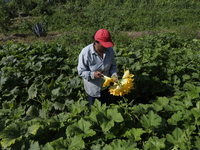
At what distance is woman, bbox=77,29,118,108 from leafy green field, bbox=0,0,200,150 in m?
Answer: 0.34

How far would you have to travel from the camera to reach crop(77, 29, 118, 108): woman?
2.03 m

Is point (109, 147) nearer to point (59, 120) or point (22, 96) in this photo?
point (59, 120)

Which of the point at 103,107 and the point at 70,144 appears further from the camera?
the point at 103,107

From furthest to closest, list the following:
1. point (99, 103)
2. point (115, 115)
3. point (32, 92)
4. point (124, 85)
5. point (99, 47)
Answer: point (32, 92)
point (99, 47)
point (99, 103)
point (124, 85)
point (115, 115)

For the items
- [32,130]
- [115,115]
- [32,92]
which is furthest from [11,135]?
[32,92]

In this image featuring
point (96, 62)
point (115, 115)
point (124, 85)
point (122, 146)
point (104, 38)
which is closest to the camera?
point (122, 146)

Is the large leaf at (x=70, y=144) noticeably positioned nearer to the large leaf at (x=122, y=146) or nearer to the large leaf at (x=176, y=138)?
the large leaf at (x=122, y=146)

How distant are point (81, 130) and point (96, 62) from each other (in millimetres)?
1091

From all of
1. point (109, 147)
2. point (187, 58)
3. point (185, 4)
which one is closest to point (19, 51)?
point (109, 147)

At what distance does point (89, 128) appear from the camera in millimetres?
1598

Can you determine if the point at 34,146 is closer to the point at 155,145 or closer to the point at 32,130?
the point at 32,130

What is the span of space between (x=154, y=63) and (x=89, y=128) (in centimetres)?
250

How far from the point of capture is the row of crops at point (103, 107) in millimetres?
1513

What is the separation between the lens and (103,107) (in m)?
1.84
